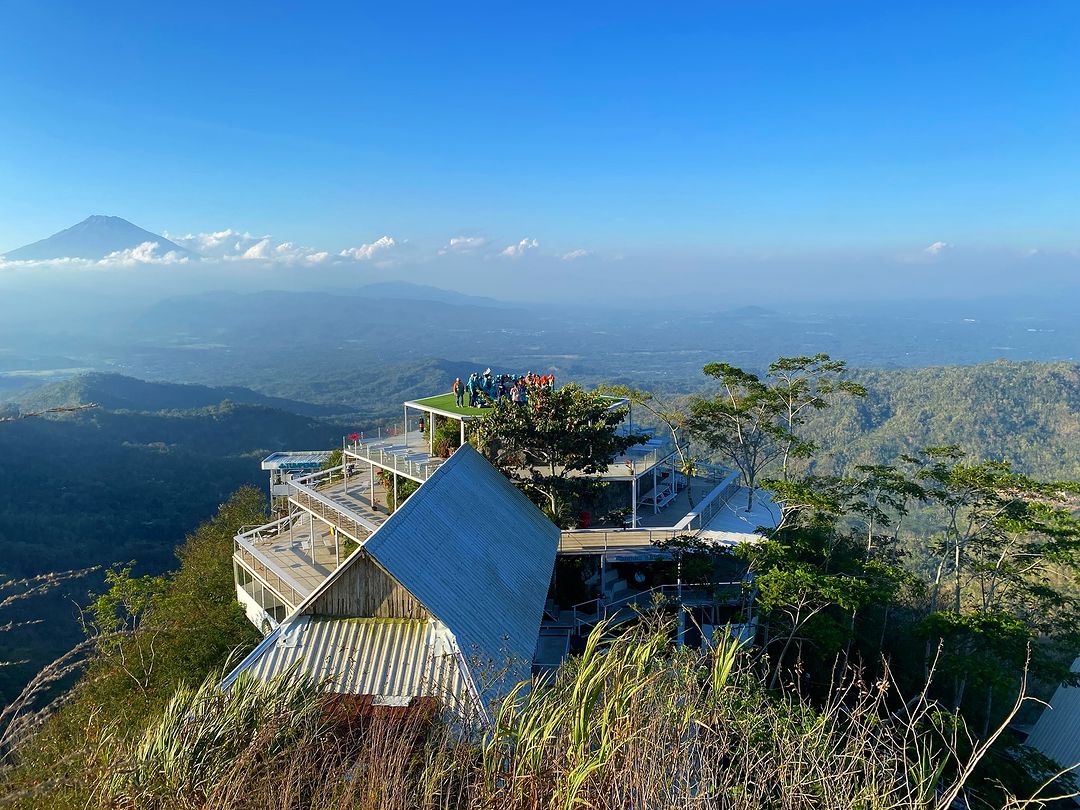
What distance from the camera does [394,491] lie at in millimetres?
15945

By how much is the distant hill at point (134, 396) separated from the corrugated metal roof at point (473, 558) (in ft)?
382

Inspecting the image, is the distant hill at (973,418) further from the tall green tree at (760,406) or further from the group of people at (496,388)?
the group of people at (496,388)

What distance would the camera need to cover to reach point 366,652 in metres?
8.66

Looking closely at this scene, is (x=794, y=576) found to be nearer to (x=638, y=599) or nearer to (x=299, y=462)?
(x=638, y=599)

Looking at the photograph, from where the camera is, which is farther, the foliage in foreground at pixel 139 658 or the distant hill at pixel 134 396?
the distant hill at pixel 134 396

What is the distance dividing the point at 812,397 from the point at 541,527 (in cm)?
1154

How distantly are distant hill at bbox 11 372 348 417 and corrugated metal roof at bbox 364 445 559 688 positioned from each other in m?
117

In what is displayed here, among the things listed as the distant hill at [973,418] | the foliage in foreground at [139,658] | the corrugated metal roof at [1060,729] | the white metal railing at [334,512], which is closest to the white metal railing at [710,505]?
the white metal railing at [334,512]

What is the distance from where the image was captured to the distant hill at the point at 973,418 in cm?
7825

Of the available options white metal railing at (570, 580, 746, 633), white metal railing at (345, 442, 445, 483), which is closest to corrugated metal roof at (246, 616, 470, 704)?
white metal railing at (570, 580, 746, 633)

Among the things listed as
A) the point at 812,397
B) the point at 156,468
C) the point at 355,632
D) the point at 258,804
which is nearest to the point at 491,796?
the point at 258,804

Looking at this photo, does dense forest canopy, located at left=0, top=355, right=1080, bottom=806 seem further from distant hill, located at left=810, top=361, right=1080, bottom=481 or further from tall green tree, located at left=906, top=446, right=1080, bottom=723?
distant hill, located at left=810, top=361, right=1080, bottom=481

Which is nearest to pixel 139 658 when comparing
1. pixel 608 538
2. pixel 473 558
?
pixel 473 558

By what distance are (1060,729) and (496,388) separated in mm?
20159
